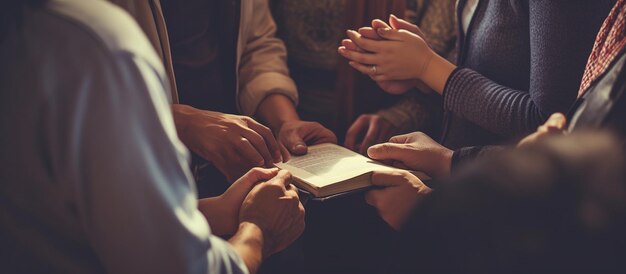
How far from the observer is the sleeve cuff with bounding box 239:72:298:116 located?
1736 millimetres

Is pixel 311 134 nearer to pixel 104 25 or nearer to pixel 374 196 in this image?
pixel 374 196

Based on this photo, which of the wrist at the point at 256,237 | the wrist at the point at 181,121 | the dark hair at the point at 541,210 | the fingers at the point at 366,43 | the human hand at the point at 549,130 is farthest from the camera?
the fingers at the point at 366,43

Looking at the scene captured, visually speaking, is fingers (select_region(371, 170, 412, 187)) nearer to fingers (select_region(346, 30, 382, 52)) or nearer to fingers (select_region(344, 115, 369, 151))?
fingers (select_region(346, 30, 382, 52))

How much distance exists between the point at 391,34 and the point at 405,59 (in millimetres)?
72

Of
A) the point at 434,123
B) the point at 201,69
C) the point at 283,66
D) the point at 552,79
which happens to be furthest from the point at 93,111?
the point at 434,123

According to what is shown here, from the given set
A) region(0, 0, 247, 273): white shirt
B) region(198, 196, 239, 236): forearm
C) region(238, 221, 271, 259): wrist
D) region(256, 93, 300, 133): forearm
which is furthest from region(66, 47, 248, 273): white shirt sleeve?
region(256, 93, 300, 133): forearm

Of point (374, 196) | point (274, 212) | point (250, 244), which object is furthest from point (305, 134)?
point (250, 244)

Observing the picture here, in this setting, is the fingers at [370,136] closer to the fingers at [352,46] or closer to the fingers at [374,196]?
the fingers at [352,46]

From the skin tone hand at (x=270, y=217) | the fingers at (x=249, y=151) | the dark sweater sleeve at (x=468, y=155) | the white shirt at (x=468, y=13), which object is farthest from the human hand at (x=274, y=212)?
the white shirt at (x=468, y=13)

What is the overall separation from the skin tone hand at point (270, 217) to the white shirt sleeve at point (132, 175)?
0.25 meters

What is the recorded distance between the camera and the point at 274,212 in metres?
1.08

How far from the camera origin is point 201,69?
1.67 meters

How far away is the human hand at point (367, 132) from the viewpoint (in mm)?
1704

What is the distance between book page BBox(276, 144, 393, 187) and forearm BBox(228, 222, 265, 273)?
0.18 m
